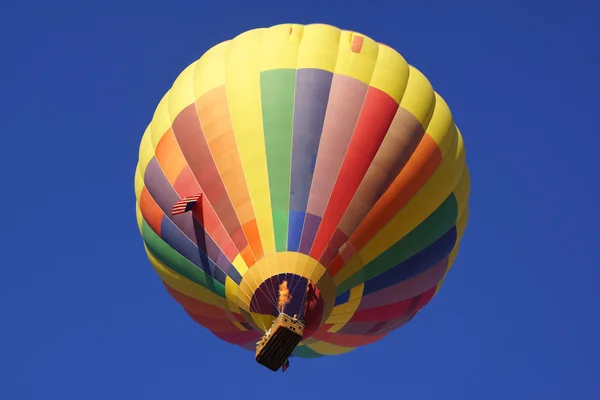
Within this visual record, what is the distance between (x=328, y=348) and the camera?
83.3 feet

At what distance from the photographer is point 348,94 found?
75.5 ft

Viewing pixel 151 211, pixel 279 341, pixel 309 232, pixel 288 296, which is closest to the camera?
pixel 279 341

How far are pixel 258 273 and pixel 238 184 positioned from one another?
5.90 ft

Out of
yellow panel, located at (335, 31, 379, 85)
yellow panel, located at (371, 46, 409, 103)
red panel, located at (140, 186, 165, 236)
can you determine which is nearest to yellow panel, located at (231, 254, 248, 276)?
red panel, located at (140, 186, 165, 236)

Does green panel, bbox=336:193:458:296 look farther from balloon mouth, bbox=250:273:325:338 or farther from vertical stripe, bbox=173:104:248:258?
vertical stripe, bbox=173:104:248:258

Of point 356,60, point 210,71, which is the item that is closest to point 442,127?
point 356,60

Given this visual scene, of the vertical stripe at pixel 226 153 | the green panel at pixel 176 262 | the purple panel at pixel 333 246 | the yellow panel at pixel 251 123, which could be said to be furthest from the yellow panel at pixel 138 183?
the purple panel at pixel 333 246

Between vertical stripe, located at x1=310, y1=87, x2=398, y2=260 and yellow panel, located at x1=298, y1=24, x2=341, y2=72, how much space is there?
104 cm

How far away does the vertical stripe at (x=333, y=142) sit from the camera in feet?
72.4

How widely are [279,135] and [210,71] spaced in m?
2.32

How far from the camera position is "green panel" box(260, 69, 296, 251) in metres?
Result: 22.1

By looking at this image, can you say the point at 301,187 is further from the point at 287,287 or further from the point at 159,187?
the point at 159,187

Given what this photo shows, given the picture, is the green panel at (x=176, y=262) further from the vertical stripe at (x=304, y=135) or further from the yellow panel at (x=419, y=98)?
the yellow panel at (x=419, y=98)

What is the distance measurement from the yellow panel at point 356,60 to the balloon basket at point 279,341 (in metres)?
5.05
